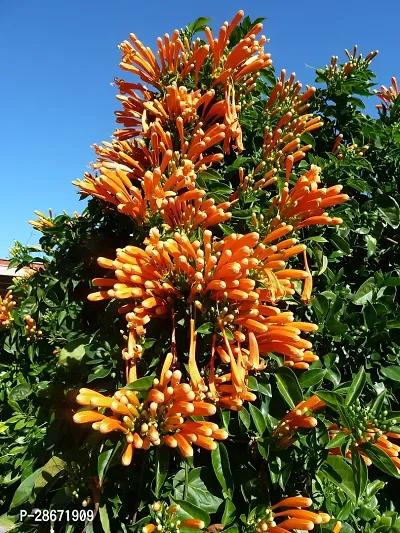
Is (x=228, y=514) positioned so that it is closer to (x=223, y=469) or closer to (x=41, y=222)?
(x=223, y=469)

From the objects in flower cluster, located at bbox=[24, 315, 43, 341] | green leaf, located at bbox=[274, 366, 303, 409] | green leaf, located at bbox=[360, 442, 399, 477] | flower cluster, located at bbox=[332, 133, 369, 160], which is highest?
flower cluster, located at bbox=[332, 133, 369, 160]

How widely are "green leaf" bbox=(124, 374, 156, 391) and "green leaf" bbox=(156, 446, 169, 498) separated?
209 millimetres

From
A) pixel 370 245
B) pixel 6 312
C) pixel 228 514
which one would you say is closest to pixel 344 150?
pixel 370 245

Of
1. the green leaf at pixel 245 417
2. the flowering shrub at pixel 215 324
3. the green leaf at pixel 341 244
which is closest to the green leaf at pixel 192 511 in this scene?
the flowering shrub at pixel 215 324

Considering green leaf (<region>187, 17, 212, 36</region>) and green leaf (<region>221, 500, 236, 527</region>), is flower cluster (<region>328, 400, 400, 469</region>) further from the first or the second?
green leaf (<region>187, 17, 212, 36</region>)

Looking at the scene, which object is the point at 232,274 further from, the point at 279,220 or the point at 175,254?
the point at 279,220

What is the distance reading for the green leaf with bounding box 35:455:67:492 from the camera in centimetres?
170

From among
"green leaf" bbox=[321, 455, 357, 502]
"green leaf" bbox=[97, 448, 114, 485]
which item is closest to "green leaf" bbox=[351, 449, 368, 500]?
"green leaf" bbox=[321, 455, 357, 502]

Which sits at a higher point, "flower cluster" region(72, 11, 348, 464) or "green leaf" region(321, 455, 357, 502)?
"flower cluster" region(72, 11, 348, 464)

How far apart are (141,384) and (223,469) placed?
0.42 meters

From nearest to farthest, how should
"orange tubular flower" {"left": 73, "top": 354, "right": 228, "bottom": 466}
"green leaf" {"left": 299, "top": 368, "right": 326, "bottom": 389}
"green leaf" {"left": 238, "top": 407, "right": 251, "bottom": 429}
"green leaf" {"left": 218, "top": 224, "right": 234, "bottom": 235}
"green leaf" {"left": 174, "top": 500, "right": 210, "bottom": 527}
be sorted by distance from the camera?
"orange tubular flower" {"left": 73, "top": 354, "right": 228, "bottom": 466}
"green leaf" {"left": 174, "top": 500, "right": 210, "bottom": 527}
"green leaf" {"left": 238, "top": 407, "right": 251, "bottom": 429}
"green leaf" {"left": 299, "top": 368, "right": 326, "bottom": 389}
"green leaf" {"left": 218, "top": 224, "right": 234, "bottom": 235}

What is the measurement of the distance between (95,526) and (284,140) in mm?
1765

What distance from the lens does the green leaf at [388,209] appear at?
2.23m

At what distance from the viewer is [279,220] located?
175cm
